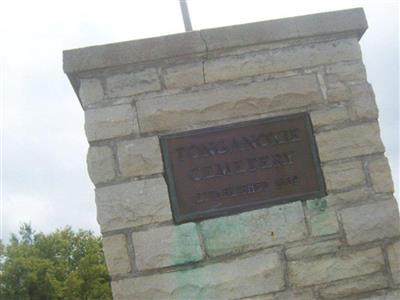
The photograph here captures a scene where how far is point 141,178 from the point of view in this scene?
3.33 meters

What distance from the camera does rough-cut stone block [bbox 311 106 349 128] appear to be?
3477 mm

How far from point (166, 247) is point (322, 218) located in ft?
3.32

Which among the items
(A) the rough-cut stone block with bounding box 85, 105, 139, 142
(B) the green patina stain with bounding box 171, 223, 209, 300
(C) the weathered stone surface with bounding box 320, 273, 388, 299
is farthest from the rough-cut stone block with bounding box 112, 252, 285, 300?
(A) the rough-cut stone block with bounding box 85, 105, 139, 142

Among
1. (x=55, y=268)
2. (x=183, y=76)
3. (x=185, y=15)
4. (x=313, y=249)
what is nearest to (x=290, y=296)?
(x=313, y=249)

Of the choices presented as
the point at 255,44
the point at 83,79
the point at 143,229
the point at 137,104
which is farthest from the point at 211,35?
the point at 143,229

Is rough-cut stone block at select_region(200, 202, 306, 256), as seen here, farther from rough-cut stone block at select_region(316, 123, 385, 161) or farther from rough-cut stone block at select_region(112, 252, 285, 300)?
rough-cut stone block at select_region(316, 123, 385, 161)

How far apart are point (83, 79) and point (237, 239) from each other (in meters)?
1.43

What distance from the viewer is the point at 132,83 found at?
3438 millimetres

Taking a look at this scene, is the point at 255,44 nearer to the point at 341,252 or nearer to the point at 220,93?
the point at 220,93

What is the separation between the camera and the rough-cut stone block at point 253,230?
3301 millimetres

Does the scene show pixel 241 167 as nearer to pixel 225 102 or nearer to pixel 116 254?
pixel 225 102

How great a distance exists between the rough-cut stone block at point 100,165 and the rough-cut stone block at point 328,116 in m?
1.35

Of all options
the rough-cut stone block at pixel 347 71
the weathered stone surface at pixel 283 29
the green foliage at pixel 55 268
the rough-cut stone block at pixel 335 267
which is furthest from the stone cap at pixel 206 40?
the green foliage at pixel 55 268

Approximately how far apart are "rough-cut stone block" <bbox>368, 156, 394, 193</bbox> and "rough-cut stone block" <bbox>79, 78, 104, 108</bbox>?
182cm
